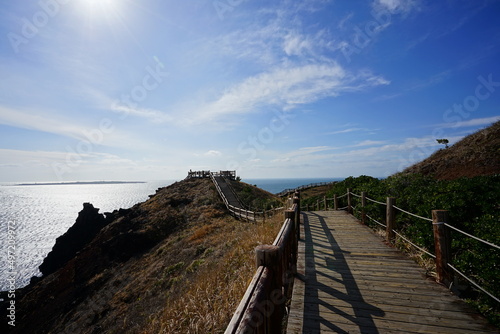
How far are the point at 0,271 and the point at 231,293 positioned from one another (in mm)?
42979

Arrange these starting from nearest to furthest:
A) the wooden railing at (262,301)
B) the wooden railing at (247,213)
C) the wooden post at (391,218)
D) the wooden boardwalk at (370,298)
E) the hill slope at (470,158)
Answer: the wooden railing at (262,301) < the wooden boardwalk at (370,298) < the wooden post at (391,218) < the wooden railing at (247,213) < the hill slope at (470,158)

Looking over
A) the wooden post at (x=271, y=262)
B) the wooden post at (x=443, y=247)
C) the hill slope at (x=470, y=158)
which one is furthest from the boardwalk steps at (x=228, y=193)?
the wooden post at (x=271, y=262)

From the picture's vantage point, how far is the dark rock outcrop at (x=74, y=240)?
1042 inches

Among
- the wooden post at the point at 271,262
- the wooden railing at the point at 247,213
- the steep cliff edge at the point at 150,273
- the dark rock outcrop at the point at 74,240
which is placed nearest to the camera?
the wooden post at the point at 271,262

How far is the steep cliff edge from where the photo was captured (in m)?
6.65

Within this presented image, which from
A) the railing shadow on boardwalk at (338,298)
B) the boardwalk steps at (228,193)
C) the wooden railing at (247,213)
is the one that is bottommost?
the wooden railing at (247,213)

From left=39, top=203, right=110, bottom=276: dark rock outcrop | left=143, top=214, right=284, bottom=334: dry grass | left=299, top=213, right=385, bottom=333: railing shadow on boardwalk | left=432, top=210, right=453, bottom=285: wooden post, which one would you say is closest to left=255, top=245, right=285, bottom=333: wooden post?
left=299, top=213, right=385, bottom=333: railing shadow on boardwalk

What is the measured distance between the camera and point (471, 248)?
13.7 feet

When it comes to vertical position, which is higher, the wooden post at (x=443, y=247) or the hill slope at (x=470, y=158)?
the hill slope at (x=470, y=158)

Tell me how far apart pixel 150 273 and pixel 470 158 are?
25.2 m

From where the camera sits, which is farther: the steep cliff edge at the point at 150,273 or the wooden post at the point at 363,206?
the wooden post at the point at 363,206

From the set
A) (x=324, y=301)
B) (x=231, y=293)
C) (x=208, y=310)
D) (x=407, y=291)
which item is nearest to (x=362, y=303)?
(x=324, y=301)

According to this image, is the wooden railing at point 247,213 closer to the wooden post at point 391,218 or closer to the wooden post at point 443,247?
→ the wooden post at point 391,218

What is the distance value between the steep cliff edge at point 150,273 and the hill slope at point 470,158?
17.2 meters
